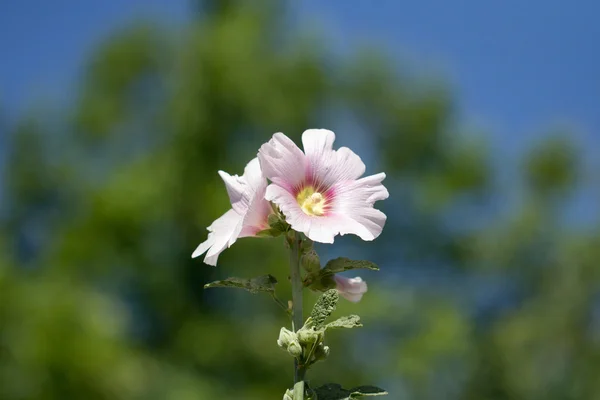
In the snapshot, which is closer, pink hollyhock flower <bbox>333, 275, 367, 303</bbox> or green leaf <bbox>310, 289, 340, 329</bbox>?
green leaf <bbox>310, 289, 340, 329</bbox>

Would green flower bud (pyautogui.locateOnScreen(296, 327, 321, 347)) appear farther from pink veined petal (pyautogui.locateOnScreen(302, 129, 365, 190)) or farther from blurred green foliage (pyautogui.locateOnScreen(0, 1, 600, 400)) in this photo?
blurred green foliage (pyautogui.locateOnScreen(0, 1, 600, 400))

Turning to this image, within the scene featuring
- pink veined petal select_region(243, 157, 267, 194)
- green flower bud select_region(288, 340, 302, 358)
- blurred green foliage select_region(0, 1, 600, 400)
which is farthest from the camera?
blurred green foliage select_region(0, 1, 600, 400)

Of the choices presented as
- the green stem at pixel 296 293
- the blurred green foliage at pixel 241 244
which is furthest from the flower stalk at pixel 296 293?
the blurred green foliage at pixel 241 244

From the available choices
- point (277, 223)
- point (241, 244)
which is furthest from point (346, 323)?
point (241, 244)

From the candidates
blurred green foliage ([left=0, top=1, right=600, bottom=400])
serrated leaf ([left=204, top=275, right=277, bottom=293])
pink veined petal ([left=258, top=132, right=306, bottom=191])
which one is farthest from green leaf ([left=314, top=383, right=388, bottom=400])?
blurred green foliage ([left=0, top=1, right=600, bottom=400])

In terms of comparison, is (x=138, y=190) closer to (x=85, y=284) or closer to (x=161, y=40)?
(x=85, y=284)
